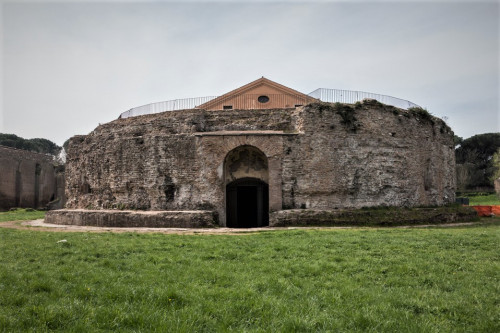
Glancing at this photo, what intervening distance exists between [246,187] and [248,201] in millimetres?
661

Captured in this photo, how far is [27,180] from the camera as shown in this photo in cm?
3100

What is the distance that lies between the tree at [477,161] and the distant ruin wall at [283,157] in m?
30.0

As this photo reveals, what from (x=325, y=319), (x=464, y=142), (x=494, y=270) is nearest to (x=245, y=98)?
(x=494, y=270)

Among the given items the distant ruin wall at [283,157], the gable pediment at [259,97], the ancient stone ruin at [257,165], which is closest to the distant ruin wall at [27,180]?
the distant ruin wall at [283,157]

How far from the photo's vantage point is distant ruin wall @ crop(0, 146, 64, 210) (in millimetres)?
29188

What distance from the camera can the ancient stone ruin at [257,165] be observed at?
14.7 m

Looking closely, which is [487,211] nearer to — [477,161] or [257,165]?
[257,165]

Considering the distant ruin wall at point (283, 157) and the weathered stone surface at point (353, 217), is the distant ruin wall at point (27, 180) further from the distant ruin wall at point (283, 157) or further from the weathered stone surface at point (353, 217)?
the weathered stone surface at point (353, 217)

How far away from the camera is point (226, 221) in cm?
1570

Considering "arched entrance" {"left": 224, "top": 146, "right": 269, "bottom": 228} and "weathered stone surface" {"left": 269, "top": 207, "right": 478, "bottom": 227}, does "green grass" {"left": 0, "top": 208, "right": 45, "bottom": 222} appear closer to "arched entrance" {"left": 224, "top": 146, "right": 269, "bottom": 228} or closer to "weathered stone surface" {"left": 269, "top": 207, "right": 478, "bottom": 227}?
"arched entrance" {"left": 224, "top": 146, "right": 269, "bottom": 228}

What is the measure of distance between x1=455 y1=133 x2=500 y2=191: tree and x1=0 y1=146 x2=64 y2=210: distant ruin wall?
43390mm

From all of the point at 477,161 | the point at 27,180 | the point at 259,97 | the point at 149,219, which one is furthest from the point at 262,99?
the point at 477,161

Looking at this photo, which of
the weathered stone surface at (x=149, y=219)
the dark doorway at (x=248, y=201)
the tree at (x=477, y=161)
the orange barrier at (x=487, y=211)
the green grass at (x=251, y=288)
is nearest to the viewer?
the green grass at (x=251, y=288)

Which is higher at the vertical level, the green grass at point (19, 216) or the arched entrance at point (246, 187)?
the arched entrance at point (246, 187)
